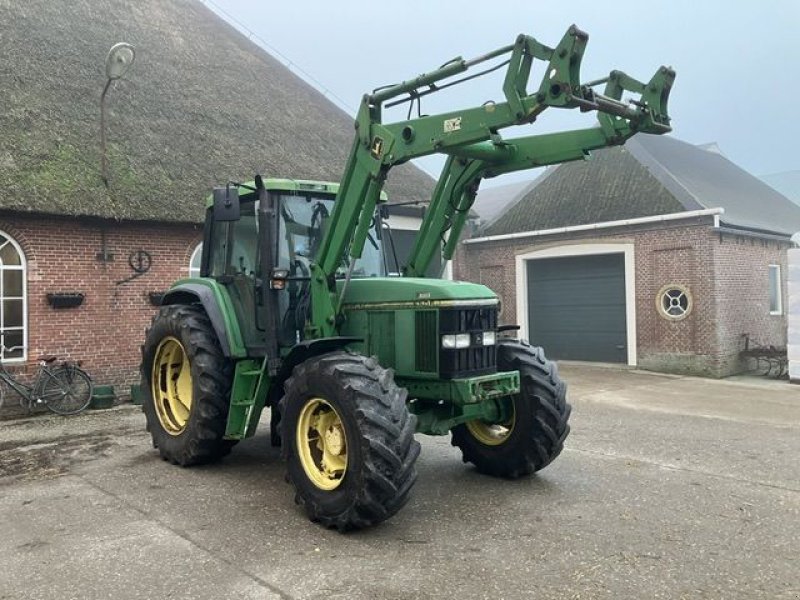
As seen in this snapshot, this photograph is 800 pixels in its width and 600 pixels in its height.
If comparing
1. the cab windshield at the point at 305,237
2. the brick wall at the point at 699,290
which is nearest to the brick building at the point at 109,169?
the brick wall at the point at 699,290

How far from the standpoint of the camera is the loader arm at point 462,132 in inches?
150

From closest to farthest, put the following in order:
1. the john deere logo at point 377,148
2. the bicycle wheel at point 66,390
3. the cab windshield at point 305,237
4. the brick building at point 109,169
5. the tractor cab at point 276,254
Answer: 1. the john deere logo at point 377,148
2. the tractor cab at point 276,254
3. the cab windshield at point 305,237
4. the bicycle wheel at point 66,390
5. the brick building at point 109,169

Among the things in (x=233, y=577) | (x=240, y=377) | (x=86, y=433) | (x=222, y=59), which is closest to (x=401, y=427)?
(x=233, y=577)

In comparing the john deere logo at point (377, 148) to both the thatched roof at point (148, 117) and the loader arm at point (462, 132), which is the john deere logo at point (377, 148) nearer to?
the loader arm at point (462, 132)

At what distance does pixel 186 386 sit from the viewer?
6.15m

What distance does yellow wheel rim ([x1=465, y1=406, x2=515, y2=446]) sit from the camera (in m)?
5.36

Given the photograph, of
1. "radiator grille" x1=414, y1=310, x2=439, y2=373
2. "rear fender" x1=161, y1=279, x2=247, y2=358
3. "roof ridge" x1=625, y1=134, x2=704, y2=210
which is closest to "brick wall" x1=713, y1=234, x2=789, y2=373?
"roof ridge" x1=625, y1=134, x2=704, y2=210

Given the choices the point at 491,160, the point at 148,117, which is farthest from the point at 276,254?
the point at 148,117

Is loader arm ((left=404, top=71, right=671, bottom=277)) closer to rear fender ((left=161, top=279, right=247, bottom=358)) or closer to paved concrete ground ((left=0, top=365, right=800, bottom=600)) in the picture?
rear fender ((left=161, top=279, right=247, bottom=358))

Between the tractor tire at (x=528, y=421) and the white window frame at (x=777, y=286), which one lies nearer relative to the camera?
the tractor tire at (x=528, y=421)

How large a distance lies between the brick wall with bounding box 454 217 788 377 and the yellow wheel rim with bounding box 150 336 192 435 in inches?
416

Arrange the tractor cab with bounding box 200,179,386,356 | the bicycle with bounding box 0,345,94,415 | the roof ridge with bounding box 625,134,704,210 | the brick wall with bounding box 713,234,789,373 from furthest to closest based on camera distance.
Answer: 1. the roof ridge with bounding box 625,134,704,210
2. the brick wall with bounding box 713,234,789,373
3. the bicycle with bounding box 0,345,94,415
4. the tractor cab with bounding box 200,179,386,356

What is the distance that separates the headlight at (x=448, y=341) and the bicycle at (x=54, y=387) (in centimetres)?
670

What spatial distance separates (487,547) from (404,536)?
53 centimetres
